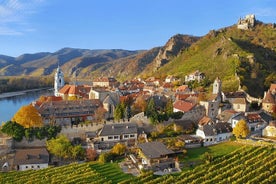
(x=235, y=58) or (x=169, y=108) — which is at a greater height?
(x=235, y=58)

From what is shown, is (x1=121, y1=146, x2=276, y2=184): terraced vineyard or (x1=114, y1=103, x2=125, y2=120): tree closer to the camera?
(x1=121, y1=146, x2=276, y2=184): terraced vineyard

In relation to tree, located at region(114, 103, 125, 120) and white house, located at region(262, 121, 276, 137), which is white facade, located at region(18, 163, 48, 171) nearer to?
tree, located at region(114, 103, 125, 120)

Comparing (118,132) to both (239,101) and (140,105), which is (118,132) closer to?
(140,105)

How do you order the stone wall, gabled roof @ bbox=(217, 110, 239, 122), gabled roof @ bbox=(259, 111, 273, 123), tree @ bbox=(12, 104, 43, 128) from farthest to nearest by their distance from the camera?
gabled roof @ bbox=(259, 111, 273, 123) < gabled roof @ bbox=(217, 110, 239, 122) < tree @ bbox=(12, 104, 43, 128) < the stone wall

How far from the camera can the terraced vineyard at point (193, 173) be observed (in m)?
28.3

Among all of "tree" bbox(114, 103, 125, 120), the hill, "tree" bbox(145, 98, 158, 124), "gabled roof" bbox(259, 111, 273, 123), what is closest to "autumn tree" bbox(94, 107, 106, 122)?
"tree" bbox(114, 103, 125, 120)

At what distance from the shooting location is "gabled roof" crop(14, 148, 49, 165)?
111 ft

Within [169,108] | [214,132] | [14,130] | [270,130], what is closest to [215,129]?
[214,132]

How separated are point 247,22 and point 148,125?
7135 centimetres

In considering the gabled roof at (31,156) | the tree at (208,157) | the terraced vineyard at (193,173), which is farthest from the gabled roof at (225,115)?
the gabled roof at (31,156)

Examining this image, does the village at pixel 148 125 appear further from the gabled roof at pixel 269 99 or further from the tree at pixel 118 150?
the tree at pixel 118 150

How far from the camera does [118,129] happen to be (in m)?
39.3

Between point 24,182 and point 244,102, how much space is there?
30.2 metres

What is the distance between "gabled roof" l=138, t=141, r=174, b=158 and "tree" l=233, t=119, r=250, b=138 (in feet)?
31.1
